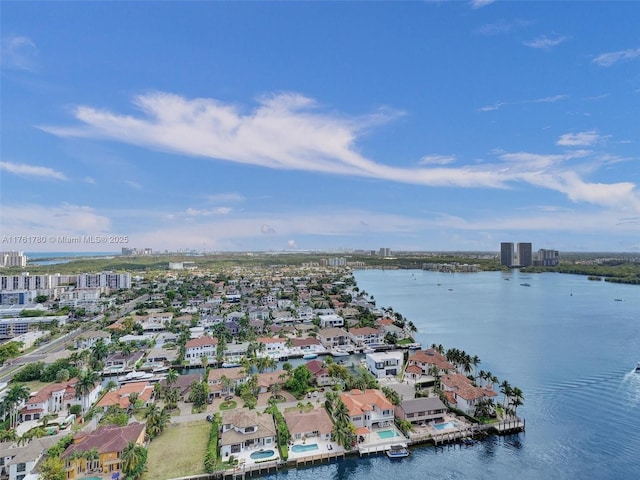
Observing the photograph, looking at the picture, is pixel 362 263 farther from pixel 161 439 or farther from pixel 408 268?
pixel 161 439

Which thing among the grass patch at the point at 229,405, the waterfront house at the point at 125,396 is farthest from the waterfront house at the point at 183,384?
the grass patch at the point at 229,405

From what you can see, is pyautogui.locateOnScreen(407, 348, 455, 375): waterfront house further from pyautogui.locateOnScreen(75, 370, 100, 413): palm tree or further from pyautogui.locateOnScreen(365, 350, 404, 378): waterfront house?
pyautogui.locateOnScreen(75, 370, 100, 413): palm tree

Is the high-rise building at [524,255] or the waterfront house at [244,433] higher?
the high-rise building at [524,255]

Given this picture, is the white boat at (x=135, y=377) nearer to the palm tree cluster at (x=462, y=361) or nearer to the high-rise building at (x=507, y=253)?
the palm tree cluster at (x=462, y=361)

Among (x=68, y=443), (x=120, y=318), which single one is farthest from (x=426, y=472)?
(x=120, y=318)

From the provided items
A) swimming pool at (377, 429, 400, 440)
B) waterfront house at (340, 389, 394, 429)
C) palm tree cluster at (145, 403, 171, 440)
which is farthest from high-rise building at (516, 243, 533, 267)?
palm tree cluster at (145, 403, 171, 440)

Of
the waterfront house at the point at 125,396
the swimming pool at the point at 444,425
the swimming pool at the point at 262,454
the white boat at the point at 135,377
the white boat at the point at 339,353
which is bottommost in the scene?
the white boat at the point at 135,377

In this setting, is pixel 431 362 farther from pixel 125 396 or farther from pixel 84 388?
pixel 84 388
